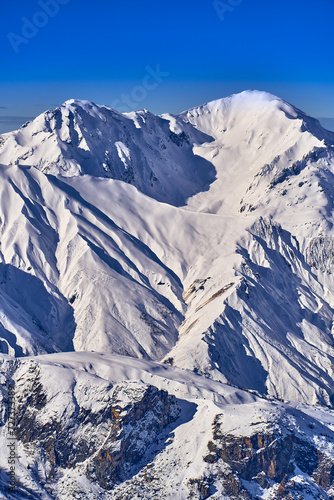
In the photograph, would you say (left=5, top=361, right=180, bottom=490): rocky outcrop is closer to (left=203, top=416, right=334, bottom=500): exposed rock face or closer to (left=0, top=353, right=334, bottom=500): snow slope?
(left=0, top=353, right=334, bottom=500): snow slope

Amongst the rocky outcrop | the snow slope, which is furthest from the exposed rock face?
the rocky outcrop

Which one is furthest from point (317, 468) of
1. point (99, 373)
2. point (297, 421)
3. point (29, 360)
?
point (29, 360)

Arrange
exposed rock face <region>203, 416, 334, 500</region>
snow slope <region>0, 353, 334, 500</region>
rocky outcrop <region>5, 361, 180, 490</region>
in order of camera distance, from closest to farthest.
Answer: exposed rock face <region>203, 416, 334, 500</region> → snow slope <region>0, 353, 334, 500</region> → rocky outcrop <region>5, 361, 180, 490</region>

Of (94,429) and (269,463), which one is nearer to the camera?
(269,463)

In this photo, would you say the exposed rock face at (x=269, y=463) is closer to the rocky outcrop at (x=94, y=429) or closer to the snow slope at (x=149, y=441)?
the snow slope at (x=149, y=441)

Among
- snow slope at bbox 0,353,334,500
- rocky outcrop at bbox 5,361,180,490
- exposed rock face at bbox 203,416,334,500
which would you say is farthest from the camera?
rocky outcrop at bbox 5,361,180,490

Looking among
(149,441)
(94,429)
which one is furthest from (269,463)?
(94,429)

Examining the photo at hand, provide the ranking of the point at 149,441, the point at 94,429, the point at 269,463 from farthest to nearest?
the point at 94,429 → the point at 149,441 → the point at 269,463

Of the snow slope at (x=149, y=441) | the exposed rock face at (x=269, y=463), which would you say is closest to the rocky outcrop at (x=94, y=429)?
the snow slope at (x=149, y=441)

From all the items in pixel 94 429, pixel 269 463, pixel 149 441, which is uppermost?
pixel 94 429

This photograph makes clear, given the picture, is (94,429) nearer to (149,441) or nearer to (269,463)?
(149,441)

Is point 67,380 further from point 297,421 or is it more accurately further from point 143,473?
point 297,421

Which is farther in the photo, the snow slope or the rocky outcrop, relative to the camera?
the rocky outcrop
